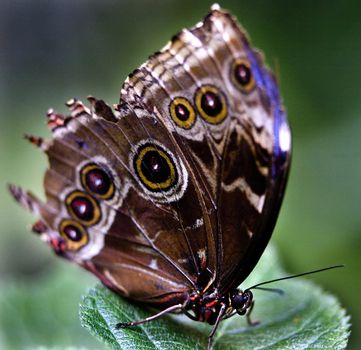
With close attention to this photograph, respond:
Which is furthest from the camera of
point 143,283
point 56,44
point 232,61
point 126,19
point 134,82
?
point 56,44

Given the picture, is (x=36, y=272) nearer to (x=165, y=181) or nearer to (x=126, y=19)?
A: (x=126, y=19)

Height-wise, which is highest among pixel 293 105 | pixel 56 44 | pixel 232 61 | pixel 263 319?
pixel 56 44

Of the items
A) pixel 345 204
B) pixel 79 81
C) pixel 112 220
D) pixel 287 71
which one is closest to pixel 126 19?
pixel 79 81

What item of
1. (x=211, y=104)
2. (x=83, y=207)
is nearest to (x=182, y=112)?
(x=211, y=104)

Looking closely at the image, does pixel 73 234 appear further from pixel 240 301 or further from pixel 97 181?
pixel 240 301

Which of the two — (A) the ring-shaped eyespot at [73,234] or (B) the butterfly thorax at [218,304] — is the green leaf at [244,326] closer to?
(B) the butterfly thorax at [218,304]

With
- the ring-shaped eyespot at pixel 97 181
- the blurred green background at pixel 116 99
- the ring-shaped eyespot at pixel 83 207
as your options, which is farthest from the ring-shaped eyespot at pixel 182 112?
the blurred green background at pixel 116 99

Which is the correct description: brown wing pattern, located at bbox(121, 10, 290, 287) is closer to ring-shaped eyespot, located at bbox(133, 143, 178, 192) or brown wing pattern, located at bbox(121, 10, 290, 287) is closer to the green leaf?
ring-shaped eyespot, located at bbox(133, 143, 178, 192)
